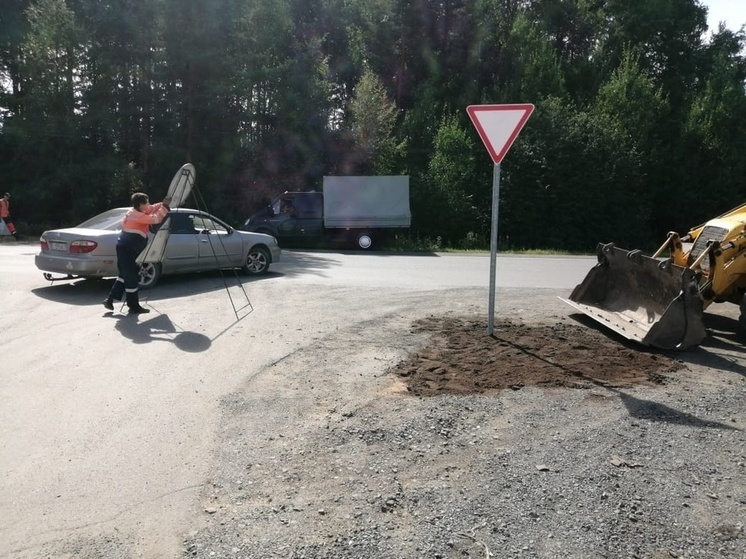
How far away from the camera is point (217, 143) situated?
28641mm

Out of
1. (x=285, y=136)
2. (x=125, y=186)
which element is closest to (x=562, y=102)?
(x=285, y=136)

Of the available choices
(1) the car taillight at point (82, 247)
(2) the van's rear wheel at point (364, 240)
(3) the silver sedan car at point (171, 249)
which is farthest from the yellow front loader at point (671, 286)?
(2) the van's rear wheel at point (364, 240)

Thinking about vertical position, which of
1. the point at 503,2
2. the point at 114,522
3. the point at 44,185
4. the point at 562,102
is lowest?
the point at 114,522

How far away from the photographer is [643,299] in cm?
833

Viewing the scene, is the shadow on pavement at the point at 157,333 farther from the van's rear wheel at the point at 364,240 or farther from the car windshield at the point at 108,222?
the van's rear wheel at the point at 364,240

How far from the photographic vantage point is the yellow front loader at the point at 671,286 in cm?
711

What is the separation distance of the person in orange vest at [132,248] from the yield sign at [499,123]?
4909 millimetres

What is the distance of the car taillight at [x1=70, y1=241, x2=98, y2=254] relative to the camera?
1077 cm

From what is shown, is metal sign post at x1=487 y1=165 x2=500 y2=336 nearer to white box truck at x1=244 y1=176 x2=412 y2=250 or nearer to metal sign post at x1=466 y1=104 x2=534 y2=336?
metal sign post at x1=466 y1=104 x2=534 y2=336

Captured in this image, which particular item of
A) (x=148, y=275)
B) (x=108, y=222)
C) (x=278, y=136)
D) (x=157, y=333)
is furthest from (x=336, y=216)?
(x=157, y=333)

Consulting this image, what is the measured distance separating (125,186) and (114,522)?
1040 inches

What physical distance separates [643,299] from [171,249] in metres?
8.22

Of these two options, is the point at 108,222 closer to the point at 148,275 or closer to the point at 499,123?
the point at 148,275

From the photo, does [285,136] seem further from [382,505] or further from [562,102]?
[382,505]
